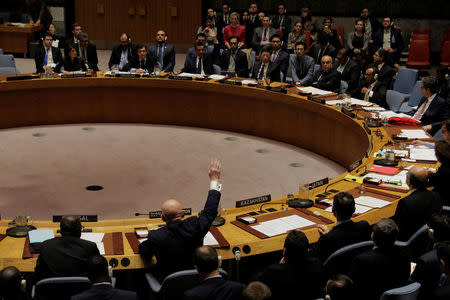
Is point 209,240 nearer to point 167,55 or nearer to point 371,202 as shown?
point 371,202

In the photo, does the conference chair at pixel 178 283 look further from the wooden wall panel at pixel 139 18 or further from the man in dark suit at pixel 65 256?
the wooden wall panel at pixel 139 18

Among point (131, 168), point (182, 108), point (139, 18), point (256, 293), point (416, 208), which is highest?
point (139, 18)

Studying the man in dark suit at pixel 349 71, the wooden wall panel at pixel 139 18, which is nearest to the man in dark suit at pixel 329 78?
the man in dark suit at pixel 349 71

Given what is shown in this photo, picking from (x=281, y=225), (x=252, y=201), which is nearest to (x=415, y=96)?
(x=252, y=201)

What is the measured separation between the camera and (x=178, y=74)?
1040 centimetres

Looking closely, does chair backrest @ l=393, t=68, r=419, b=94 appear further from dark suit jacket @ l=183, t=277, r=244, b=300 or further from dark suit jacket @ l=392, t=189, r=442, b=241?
dark suit jacket @ l=183, t=277, r=244, b=300

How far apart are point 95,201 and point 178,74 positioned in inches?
158

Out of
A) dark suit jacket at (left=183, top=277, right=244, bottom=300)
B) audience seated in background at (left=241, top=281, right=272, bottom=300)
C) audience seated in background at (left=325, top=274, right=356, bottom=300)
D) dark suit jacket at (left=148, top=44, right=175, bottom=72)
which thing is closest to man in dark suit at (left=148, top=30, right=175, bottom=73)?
dark suit jacket at (left=148, top=44, right=175, bottom=72)

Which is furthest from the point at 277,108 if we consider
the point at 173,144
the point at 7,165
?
the point at 7,165

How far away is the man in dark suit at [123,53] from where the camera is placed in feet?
35.4

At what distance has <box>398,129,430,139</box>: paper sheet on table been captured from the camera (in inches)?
267

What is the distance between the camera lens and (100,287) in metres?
3.26

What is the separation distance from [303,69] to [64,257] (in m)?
7.44

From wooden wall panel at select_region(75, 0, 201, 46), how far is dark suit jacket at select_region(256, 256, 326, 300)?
13911 mm
